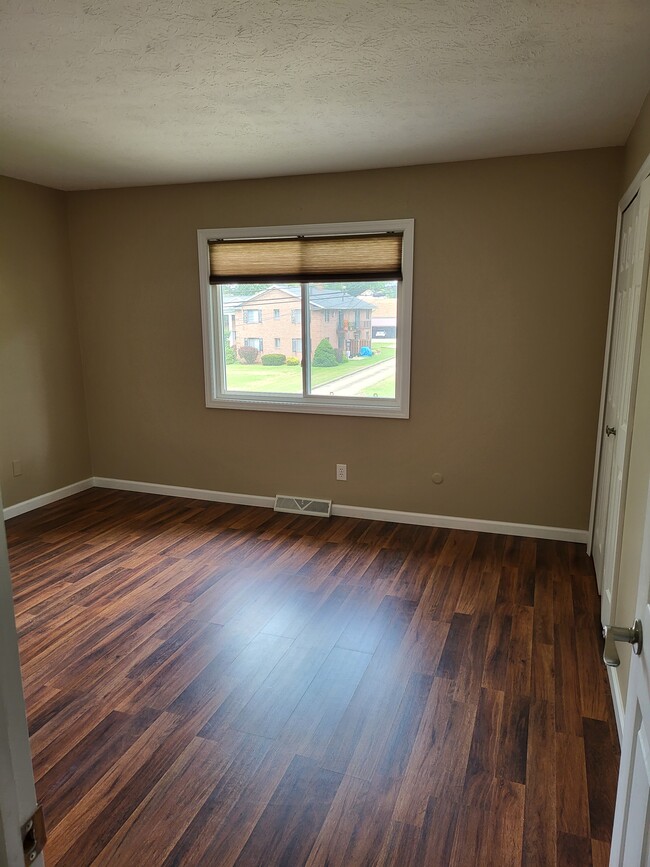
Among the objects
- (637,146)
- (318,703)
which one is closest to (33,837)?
(318,703)

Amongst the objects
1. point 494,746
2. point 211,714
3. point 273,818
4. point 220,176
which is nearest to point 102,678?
point 211,714

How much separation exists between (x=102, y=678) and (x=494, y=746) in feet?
5.42

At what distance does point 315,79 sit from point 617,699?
279 centimetres

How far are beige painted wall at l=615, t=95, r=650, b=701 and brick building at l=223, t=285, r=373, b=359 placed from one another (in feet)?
6.84

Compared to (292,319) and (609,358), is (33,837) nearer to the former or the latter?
(609,358)

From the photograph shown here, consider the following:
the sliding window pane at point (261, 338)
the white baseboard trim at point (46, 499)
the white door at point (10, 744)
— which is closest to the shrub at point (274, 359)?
the sliding window pane at point (261, 338)

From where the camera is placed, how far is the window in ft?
13.3

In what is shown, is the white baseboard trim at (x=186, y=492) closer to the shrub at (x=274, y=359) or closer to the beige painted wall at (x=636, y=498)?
the shrub at (x=274, y=359)

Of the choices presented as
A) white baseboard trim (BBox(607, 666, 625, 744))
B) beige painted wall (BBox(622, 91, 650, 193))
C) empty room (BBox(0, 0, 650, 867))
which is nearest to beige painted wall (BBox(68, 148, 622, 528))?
empty room (BBox(0, 0, 650, 867))

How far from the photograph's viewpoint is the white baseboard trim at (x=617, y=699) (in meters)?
2.11

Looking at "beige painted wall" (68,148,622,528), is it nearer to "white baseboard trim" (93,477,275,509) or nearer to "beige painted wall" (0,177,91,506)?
"white baseboard trim" (93,477,275,509)

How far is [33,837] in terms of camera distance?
29.7 inches

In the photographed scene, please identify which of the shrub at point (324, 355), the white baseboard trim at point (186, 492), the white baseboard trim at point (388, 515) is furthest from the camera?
the white baseboard trim at point (186, 492)

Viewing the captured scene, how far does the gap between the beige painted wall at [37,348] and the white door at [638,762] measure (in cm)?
423
